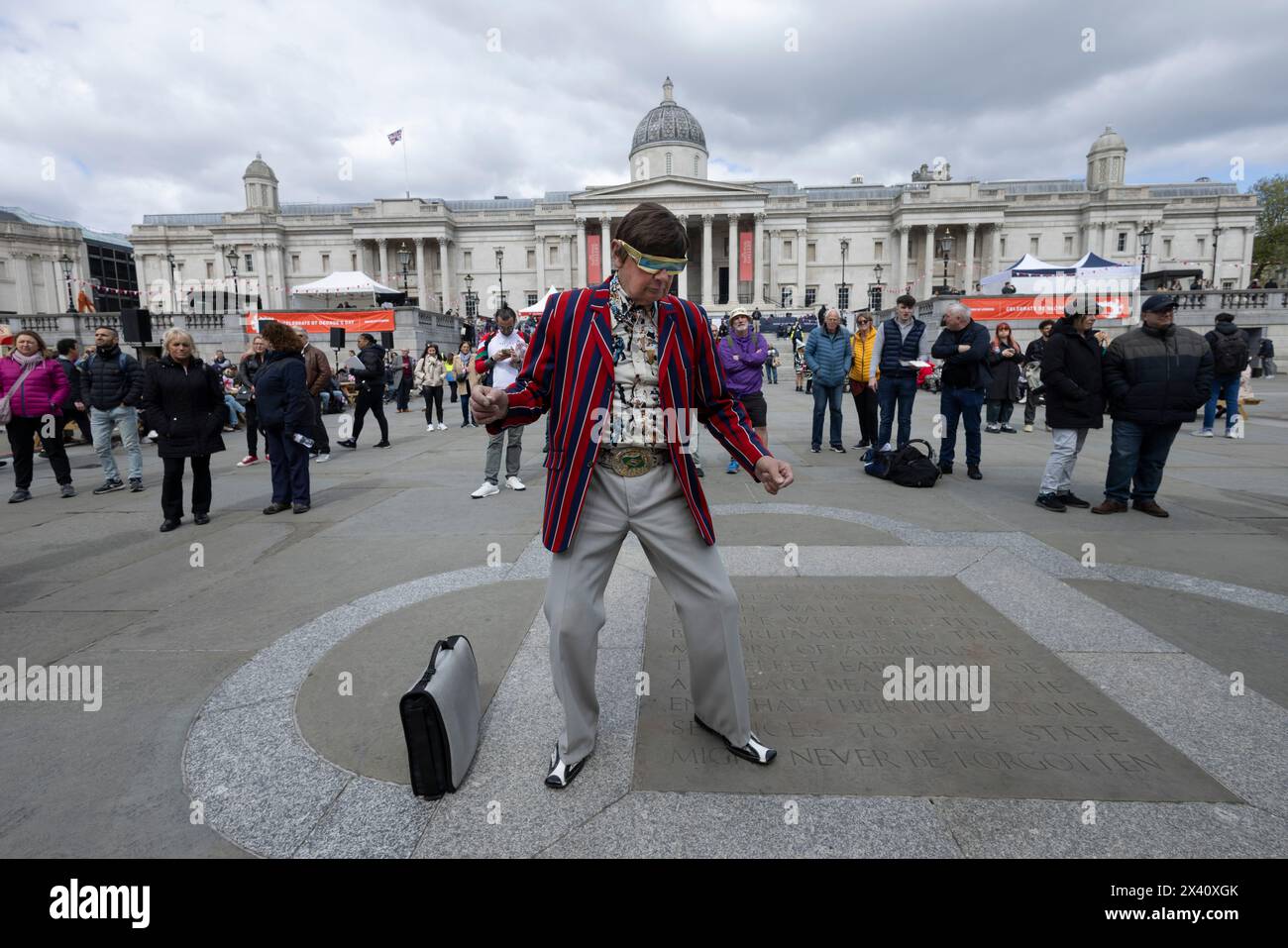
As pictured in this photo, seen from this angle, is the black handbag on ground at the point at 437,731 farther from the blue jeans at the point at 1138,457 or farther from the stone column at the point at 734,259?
the stone column at the point at 734,259

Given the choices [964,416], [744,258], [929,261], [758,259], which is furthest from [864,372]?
[929,261]

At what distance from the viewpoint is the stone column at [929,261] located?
2729 inches

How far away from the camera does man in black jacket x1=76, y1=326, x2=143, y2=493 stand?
899cm

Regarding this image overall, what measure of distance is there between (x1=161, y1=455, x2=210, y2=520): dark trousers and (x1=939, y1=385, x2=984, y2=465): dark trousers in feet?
28.3

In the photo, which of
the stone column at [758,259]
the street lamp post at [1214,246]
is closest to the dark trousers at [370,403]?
the stone column at [758,259]

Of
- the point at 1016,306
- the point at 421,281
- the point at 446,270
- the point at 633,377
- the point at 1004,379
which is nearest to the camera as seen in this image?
the point at 633,377

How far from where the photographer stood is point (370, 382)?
41.3 feet

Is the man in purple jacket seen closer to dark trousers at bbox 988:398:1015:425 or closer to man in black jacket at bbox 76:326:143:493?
dark trousers at bbox 988:398:1015:425

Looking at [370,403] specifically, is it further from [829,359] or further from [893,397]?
[893,397]

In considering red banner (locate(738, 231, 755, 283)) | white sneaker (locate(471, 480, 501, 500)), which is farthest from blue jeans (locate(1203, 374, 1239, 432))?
red banner (locate(738, 231, 755, 283))

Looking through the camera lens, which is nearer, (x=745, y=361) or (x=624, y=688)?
(x=624, y=688)

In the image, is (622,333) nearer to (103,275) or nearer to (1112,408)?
(1112,408)

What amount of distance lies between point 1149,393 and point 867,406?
12.6ft
